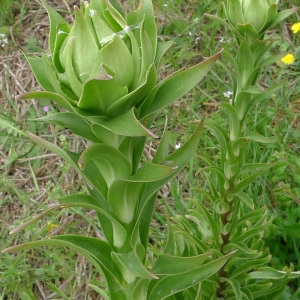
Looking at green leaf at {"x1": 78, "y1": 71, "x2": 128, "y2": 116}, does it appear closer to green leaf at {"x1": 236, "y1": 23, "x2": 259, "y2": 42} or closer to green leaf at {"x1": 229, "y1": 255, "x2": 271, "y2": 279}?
green leaf at {"x1": 236, "y1": 23, "x2": 259, "y2": 42}

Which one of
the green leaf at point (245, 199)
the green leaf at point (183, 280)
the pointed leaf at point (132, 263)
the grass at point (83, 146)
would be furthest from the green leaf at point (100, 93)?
the grass at point (83, 146)

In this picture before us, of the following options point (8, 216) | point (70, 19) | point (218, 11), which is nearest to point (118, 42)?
point (8, 216)

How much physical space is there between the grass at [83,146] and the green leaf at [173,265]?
3.04 feet

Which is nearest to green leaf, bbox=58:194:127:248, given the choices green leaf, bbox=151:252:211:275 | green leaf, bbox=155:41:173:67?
green leaf, bbox=151:252:211:275

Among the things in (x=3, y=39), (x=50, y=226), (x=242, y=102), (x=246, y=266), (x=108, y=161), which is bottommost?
(x=50, y=226)

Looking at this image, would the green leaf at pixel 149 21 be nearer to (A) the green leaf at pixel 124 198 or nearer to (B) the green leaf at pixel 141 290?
(A) the green leaf at pixel 124 198

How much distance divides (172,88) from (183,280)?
0.48m

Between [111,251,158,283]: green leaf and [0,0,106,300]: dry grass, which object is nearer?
[111,251,158,283]: green leaf

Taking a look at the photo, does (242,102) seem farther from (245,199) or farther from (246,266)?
(246,266)

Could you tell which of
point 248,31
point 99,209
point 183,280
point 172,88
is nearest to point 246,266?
point 183,280

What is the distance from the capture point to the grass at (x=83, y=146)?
227cm

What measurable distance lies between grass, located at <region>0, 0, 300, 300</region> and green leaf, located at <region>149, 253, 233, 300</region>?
0.88 m

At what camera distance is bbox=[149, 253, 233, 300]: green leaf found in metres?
1.05

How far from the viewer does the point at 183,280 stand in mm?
1089
